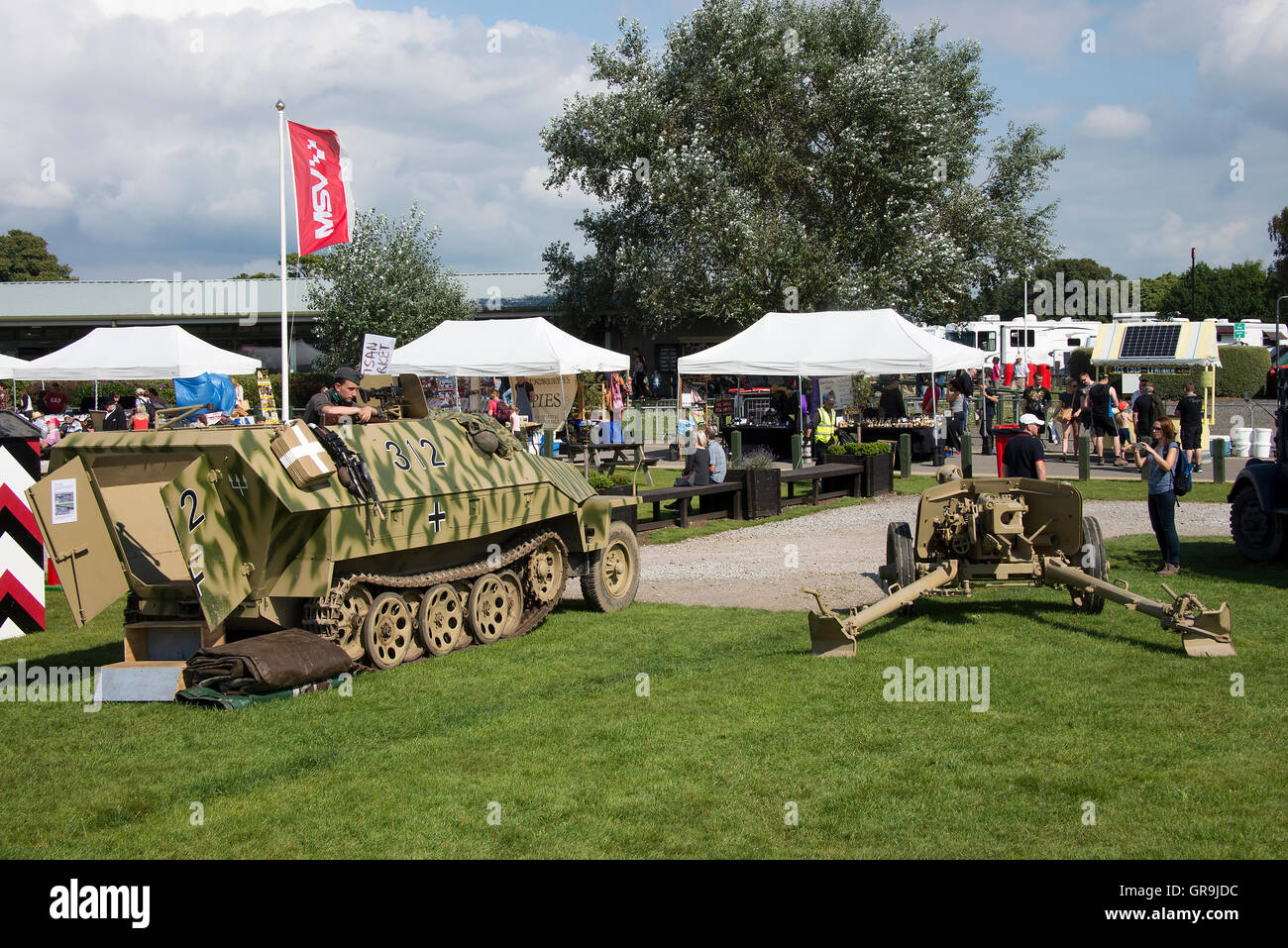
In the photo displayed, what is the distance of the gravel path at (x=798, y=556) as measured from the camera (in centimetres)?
1244

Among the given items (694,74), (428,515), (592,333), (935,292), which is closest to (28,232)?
(592,333)

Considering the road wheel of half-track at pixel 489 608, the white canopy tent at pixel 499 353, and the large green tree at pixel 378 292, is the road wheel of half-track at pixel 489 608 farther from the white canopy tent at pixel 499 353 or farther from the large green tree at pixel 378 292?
the large green tree at pixel 378 292

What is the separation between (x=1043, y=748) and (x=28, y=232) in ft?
290

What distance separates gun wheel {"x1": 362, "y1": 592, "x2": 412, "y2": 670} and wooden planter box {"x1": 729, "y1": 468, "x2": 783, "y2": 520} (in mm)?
9548

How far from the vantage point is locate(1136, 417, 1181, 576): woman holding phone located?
12188 mm

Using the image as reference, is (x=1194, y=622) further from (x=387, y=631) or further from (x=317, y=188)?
(x=317, y=188)

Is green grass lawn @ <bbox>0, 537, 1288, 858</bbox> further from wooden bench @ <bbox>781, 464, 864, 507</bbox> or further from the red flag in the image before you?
wooden bench @ <bbox>781, 464, 864, 507</bbox>

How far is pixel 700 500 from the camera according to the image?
1859 cm

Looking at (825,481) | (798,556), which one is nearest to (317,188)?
(798,556)

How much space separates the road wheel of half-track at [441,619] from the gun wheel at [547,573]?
953 millimetres

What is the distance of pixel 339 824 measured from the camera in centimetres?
593

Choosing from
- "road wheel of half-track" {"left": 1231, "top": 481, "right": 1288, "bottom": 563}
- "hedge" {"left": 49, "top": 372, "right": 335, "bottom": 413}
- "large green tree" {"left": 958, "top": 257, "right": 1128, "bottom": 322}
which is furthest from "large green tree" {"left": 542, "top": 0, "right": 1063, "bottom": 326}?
"road wheel of half-track" {"left": 1231, "top": 481, "right": 1288, "bottom": 563}

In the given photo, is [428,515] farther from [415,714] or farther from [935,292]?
[935,292]

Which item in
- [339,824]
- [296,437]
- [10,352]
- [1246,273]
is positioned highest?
[1246,273]
